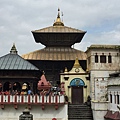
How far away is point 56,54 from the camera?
39.2m

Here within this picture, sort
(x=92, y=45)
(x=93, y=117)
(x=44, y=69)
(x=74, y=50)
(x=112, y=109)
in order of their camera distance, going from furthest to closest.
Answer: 1. (x=74, y=50)
2. (x=44, y=69)
3. (x=92, y=45)
4. (x=93, y=117)
5. (x=112, y=109)

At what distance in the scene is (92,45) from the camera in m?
31.3

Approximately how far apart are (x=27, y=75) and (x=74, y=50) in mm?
10752

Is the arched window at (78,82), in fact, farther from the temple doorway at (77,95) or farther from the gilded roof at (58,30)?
the gilded roof at (58,30)

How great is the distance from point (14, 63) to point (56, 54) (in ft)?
26.2

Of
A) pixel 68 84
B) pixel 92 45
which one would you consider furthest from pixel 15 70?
pixel 92 45

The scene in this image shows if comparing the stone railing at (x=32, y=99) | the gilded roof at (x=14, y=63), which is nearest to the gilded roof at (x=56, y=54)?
the gilded roof at (x=14, y=63)

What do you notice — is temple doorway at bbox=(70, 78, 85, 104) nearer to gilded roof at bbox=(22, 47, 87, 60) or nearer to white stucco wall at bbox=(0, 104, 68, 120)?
white stucco wall at bbox=(0, 104, 68, 120)

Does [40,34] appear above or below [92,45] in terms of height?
above

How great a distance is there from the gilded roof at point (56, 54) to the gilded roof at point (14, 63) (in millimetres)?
3742

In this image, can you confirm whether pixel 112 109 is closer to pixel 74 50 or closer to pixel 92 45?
pixel 92 45

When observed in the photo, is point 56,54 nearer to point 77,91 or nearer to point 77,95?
→ point 77,91

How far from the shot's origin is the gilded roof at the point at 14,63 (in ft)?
106

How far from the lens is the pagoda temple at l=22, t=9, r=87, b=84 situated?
125ft
